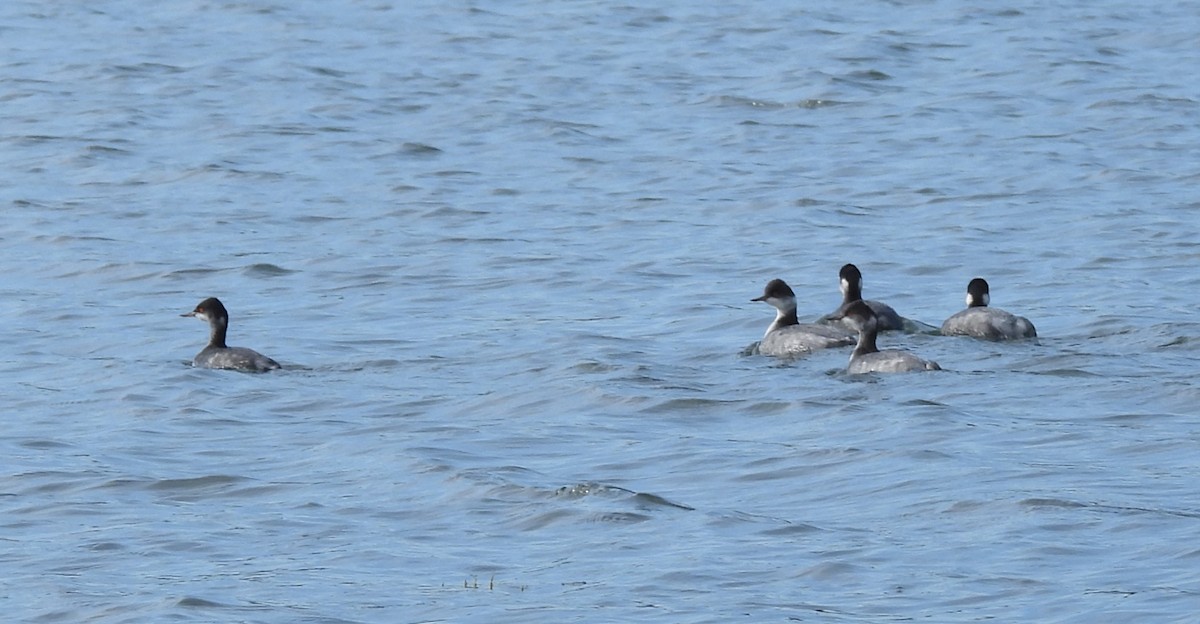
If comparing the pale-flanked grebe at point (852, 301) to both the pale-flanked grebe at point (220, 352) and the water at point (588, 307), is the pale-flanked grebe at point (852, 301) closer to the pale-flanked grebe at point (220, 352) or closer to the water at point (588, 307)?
the water at point (588, 307)

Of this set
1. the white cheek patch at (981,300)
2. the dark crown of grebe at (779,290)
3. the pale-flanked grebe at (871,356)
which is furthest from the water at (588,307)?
the white cheek patch at (981,300)

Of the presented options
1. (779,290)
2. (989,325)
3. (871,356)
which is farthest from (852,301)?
(871,356)

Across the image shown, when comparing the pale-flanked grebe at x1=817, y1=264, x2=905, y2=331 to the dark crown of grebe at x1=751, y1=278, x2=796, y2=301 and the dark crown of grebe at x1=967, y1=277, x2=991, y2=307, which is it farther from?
the dark crown of grebe at x1=967, y1=277, x2=991, y2=307

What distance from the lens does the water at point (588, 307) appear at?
34.9 ft

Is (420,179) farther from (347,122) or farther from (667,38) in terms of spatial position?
(667,38)

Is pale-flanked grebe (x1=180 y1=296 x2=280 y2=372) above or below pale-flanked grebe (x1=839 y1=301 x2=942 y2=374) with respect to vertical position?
below

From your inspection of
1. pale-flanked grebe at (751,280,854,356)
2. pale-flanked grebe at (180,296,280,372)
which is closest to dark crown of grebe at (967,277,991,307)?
pale-flanked grebe at (751,280,854,356)

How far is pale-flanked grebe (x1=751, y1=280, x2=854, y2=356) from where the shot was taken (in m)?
16.4

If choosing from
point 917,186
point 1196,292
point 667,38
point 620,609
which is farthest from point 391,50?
point 620,609

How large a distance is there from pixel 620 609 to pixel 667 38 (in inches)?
878

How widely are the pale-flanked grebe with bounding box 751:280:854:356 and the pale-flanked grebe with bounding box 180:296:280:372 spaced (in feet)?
11.2

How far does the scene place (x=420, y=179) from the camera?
76.8 ft

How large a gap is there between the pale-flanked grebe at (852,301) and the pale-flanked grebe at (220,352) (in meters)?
4.03

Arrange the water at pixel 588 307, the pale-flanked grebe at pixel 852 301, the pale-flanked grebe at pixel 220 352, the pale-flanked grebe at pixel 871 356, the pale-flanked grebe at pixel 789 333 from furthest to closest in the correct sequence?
1. the pale-flanked grebe at pixel 852 301
2. the pale-flanked grebe at pixel 789 333
3. the pale-flanked grebe at pixel 220 352
4. the pale-flanked grebe at pixel 871 356
5. the water at pixel 588 307
